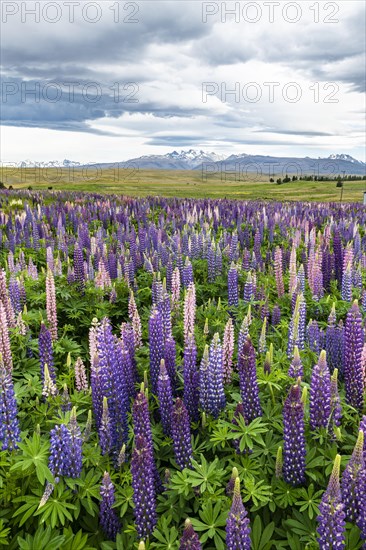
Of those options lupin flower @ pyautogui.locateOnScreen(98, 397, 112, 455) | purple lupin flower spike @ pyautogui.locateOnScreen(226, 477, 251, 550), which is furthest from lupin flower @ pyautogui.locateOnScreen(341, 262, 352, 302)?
purple lupin flower spike @ pyautogui.locateOnScreen(226, 477, 251, 550)

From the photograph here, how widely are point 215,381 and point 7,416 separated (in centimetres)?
174

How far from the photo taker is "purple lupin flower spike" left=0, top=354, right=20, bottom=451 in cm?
351

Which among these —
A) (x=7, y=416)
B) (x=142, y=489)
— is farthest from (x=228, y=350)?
(x=7, y=416)

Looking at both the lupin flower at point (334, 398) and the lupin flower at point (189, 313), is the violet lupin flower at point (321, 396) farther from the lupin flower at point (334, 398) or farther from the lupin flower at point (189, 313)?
the lupin flower at point (189, 313)

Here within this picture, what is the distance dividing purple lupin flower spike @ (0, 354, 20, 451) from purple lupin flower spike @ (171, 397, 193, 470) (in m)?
1.24

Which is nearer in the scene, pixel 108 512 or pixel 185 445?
pixel 108 512

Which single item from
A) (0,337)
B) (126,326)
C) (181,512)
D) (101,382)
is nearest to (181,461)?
(181,512)

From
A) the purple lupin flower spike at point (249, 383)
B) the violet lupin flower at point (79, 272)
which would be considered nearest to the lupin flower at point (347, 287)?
the purple lupin flower spike at point (249, 383)

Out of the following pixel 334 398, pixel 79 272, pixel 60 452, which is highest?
pixel 79 272

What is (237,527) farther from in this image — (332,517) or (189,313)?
(189,313)

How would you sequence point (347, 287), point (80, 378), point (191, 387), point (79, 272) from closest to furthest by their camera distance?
point (191, 387)
point (80, 378)
point (347, 287)
point (79, 272)

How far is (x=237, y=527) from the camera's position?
263cm

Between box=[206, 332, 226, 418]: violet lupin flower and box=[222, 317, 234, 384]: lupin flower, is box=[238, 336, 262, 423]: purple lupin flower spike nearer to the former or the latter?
box=[206, 332, 226, 418]: violet lupin flower

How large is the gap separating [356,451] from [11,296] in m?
5.37
